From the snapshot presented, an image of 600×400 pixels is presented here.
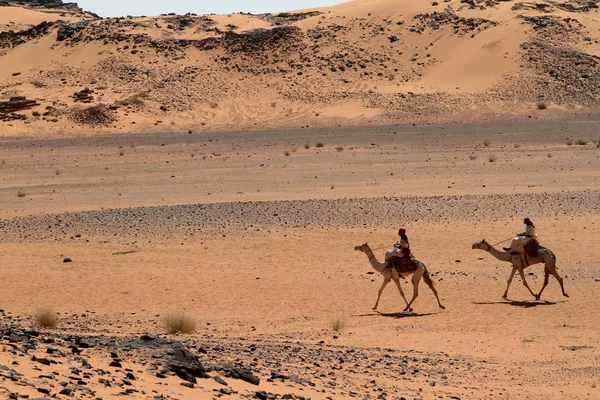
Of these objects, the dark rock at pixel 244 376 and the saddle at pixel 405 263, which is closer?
the dark rock at pixel 244 376

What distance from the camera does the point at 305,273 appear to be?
23.6 meters

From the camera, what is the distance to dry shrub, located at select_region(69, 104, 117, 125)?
72.4m

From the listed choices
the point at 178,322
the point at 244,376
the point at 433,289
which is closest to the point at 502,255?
the point at 433,289

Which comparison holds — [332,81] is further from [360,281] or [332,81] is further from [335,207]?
[360,281]

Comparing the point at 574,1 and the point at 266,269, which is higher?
the point at 574,1

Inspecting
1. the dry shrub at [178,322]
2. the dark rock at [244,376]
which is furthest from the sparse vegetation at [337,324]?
the dark rock at [244,376]

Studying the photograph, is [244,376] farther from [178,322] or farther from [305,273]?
[305,273]

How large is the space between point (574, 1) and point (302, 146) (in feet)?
143

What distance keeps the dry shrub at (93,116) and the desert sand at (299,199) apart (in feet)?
0.97

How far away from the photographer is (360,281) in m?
22.6

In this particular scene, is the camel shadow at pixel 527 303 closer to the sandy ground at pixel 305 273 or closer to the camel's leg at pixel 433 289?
the sandy ground at pixel 305 273

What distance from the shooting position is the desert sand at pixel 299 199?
13.9 m

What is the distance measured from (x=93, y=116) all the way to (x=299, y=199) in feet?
130

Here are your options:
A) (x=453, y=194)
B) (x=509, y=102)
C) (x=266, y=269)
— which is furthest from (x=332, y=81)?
(x=266, y=269)
